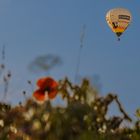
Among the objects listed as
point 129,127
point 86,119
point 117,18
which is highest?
point 86,119

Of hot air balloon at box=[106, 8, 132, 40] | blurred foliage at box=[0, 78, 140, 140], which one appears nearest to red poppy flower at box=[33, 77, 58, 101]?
blurred foliage at box=[0, 78, 140, 140]

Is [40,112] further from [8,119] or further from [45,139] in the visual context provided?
[8,119]

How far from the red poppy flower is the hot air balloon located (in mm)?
44446

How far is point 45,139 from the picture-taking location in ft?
7.61

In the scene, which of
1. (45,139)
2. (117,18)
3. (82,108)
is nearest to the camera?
(45,139)

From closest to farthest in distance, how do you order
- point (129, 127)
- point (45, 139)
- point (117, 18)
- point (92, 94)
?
point (45, 139) < point (92, 94) < point (129, 127) < point (117, 18)

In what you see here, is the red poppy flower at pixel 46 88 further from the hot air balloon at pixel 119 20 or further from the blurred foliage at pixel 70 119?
the hot air balloon at pixel 119 20

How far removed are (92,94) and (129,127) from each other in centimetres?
47

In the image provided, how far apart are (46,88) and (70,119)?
1.30 feet

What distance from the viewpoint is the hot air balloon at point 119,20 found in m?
47.1

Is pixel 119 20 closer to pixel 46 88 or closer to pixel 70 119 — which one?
pixel 46 88

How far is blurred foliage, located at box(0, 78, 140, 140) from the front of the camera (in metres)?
2.36

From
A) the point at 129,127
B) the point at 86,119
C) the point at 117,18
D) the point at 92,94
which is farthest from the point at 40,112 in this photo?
the point at 117,18

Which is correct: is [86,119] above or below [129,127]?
above
